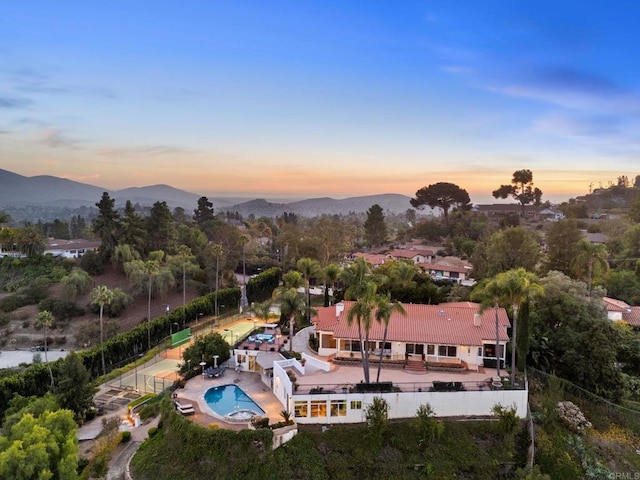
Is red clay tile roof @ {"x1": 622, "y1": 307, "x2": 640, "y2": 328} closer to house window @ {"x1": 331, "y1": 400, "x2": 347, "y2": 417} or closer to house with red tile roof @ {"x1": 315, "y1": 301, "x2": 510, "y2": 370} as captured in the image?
house with red tile roof @ {"x1": 315, "y1": 301, "x2": 510, "y2": 370}

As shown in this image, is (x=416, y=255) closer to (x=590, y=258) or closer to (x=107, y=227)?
(x=590, y=258)

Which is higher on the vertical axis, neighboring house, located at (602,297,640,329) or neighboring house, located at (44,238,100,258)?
neighboring house, located at (44,238,100,258)

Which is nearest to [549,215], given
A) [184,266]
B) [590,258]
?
[590,258]

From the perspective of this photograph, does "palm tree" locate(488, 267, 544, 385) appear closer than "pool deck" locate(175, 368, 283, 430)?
No

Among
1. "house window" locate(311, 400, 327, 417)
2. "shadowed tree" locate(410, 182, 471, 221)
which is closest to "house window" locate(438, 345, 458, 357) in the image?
"house window" locate(311, 400, 327, 417)

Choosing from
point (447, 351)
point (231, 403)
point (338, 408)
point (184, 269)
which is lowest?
point (231, 403)
